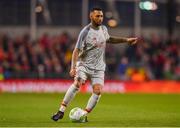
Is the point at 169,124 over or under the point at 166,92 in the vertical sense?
over

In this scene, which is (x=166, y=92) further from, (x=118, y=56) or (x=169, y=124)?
(x=169, y=124)

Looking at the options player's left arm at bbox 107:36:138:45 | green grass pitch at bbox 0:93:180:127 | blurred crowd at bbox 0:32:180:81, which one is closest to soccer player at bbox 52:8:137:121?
player's left arm at bbox 107:36:138:45

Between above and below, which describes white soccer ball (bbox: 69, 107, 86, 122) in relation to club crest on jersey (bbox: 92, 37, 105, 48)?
below

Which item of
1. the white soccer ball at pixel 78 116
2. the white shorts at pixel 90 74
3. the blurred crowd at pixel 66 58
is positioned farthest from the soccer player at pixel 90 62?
the blurred crowd at pixel 66 58

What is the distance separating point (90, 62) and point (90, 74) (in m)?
0.28

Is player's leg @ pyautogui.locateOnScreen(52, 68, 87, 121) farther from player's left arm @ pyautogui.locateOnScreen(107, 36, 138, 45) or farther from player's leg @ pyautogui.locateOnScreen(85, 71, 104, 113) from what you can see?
player's left arm @ pyautogui.locateOnScreen(107, 36, 138, 45)

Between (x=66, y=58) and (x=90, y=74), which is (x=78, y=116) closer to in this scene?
(x=90, y=74)

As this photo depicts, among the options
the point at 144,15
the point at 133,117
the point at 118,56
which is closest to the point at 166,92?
the point at 118,56

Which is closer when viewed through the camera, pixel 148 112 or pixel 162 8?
pixel 148 112

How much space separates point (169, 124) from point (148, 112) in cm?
435

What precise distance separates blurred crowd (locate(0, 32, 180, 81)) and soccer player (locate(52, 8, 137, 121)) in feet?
52.8

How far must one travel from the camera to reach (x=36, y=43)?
3366 centimetres

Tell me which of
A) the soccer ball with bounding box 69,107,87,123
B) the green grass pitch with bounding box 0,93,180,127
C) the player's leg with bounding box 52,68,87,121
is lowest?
the green grass pitch with bounding box 0,93,180,127

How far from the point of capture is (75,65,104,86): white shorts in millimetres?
16734
